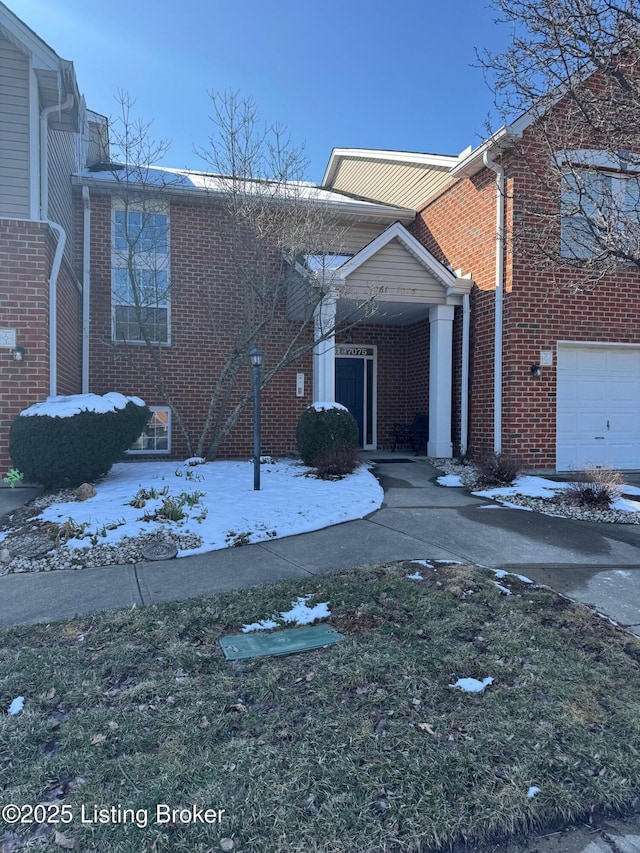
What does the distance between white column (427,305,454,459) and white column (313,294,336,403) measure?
6.65 feet

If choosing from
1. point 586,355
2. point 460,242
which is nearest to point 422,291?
point 460,242

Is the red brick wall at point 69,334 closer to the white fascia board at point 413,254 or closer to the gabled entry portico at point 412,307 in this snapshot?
the gabled entry portico at point 412,307

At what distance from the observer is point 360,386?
41.9 ft

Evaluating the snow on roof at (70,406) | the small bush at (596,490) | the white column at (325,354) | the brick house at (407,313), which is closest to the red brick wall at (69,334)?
the brick house at (407,313)

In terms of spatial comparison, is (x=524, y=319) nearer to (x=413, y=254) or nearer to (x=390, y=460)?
(x=413, y=254)

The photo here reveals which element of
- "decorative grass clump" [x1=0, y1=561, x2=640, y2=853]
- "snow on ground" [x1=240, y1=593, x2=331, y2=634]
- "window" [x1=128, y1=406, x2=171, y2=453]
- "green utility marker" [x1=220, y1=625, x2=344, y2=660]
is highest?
"window" [x1=128, y1=406, x2=171, y2=453]

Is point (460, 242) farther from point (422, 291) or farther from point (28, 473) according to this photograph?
point (28, 473)

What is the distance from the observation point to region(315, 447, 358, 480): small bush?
8.55 meters

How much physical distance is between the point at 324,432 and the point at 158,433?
3.78m

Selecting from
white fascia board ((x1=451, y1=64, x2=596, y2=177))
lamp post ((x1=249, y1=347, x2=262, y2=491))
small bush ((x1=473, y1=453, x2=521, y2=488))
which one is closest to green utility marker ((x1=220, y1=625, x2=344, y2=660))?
lamp post ((x1=249, y1=347, x2=262, y2=491))

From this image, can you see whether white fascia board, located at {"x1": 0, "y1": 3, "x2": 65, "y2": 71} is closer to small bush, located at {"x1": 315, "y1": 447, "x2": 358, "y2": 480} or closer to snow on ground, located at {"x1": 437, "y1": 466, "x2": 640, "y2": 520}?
small bush, located at {"x1": 315, "y1": 447, "x2": 358, "y2": 480}

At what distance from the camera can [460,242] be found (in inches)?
430

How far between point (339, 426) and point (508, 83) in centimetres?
527

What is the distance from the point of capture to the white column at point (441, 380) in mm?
10680
